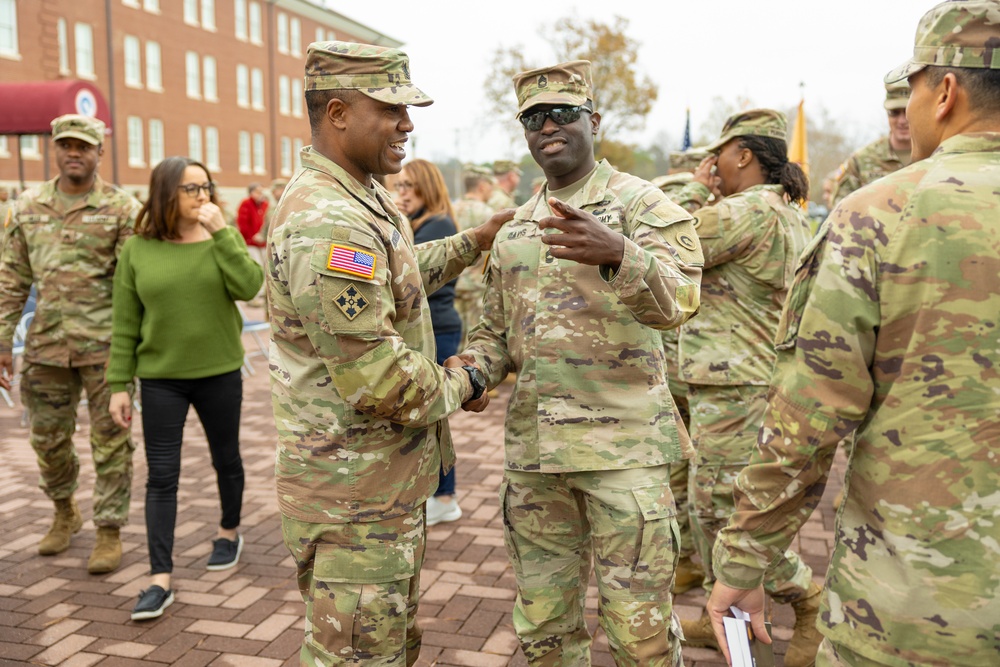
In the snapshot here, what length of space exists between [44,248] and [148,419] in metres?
1.36

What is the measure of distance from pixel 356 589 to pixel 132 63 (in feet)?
119

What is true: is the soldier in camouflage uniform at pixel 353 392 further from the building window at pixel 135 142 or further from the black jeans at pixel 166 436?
the building window at pixel 135 142

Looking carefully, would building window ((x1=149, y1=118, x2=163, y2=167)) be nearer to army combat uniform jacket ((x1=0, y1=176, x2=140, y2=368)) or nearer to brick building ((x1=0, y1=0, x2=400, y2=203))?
brick building ((x1=0, y1=0, x2=400, y2=203))

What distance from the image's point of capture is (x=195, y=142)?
125ft

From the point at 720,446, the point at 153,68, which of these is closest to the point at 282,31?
the point at 153,68

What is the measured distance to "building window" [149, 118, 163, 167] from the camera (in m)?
35.0

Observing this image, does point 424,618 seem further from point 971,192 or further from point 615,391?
point 971,192

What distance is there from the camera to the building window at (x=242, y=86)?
40594 millimetres

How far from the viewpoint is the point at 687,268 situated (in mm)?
2705

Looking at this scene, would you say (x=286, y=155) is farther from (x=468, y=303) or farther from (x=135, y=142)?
(x=468, y=303)

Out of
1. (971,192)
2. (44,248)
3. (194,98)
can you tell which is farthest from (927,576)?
(194,98)


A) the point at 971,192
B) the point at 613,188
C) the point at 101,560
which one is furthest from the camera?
the point at 101,560

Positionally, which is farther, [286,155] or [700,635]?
[286,155]

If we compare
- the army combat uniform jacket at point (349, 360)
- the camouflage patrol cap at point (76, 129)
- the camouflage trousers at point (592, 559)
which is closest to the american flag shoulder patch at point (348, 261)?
the army combat uniform jacket at point (349, 360)
